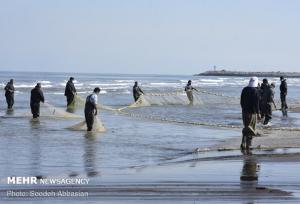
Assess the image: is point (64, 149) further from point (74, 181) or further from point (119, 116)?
point (119, 116)

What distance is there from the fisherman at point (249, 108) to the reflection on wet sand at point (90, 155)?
348 centimetres

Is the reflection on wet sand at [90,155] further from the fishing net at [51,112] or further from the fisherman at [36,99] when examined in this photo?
the fishing net at [51,112]

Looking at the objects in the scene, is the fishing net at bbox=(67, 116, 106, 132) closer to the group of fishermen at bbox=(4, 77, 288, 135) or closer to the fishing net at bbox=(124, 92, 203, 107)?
the group of fishermen at bbox=(4, 77, 288, 135)

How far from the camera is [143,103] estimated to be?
111 ft

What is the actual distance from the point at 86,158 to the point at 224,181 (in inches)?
164

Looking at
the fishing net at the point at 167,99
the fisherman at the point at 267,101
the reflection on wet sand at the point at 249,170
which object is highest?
the fisherman at the point at 267,101

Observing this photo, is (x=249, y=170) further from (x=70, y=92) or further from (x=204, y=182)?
(x=70, y=92)

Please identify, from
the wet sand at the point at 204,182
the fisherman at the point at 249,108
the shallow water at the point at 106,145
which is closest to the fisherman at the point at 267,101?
the shallow water at the point at 106,145

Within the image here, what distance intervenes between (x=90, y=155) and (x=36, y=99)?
33.7ft

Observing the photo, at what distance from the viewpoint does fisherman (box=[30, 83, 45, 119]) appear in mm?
23453

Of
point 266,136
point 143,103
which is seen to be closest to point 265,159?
point 266,136

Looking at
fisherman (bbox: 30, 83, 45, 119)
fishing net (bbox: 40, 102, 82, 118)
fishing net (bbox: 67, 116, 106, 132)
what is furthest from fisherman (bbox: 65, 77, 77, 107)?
fishing net (bbox: 67, 116, 106, 132)

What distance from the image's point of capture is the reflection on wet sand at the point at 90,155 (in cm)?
1138

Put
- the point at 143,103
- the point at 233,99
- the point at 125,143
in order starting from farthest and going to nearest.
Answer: the point at 233,99 < the point at 143,103 < the point at 125,143
